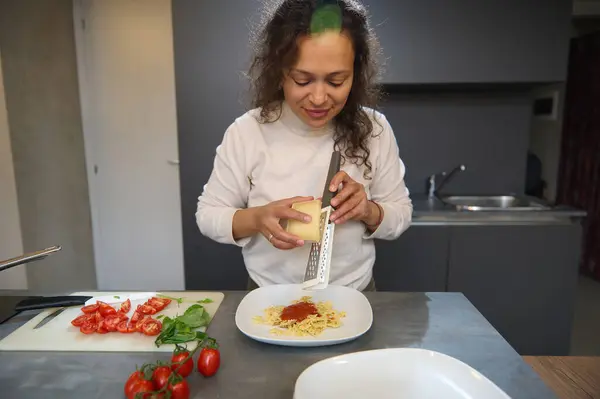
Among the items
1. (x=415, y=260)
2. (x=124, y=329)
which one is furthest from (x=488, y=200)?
(x=124, y=329)

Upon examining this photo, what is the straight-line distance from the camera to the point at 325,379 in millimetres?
687

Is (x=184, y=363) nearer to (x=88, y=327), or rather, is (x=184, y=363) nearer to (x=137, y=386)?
(x=137, y=386)

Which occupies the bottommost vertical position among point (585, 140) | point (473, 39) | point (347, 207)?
point (347, 207)

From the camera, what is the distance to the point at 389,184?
46.2 inches

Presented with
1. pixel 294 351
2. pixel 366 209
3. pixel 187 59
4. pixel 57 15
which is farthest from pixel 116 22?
pixel 294 351

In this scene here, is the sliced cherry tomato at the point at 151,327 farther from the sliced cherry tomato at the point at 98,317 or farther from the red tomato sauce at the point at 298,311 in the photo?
the red tomato sauce at the point at 298,311

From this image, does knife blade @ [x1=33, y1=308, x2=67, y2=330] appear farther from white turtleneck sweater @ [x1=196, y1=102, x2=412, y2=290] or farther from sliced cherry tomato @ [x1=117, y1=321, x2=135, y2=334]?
white turtleneck sweater @ [x1=196, y1=102, x2=412, y2=290]

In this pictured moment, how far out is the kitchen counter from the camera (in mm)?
713

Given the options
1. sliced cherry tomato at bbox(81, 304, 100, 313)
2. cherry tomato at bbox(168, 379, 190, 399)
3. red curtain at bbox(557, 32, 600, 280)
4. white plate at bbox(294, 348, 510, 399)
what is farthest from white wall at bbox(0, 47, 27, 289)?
red curtain at bbox(557, 32, 600, 280)

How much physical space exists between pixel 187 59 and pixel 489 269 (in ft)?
5.77

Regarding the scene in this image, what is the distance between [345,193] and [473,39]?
157 centimetres

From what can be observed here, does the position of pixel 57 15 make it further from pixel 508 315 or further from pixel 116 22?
pixel 508 315

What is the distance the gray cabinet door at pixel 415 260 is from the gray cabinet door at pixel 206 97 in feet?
2.39

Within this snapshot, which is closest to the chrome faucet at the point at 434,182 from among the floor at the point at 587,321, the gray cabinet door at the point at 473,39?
the gray cabinet door at the point at 473,39
